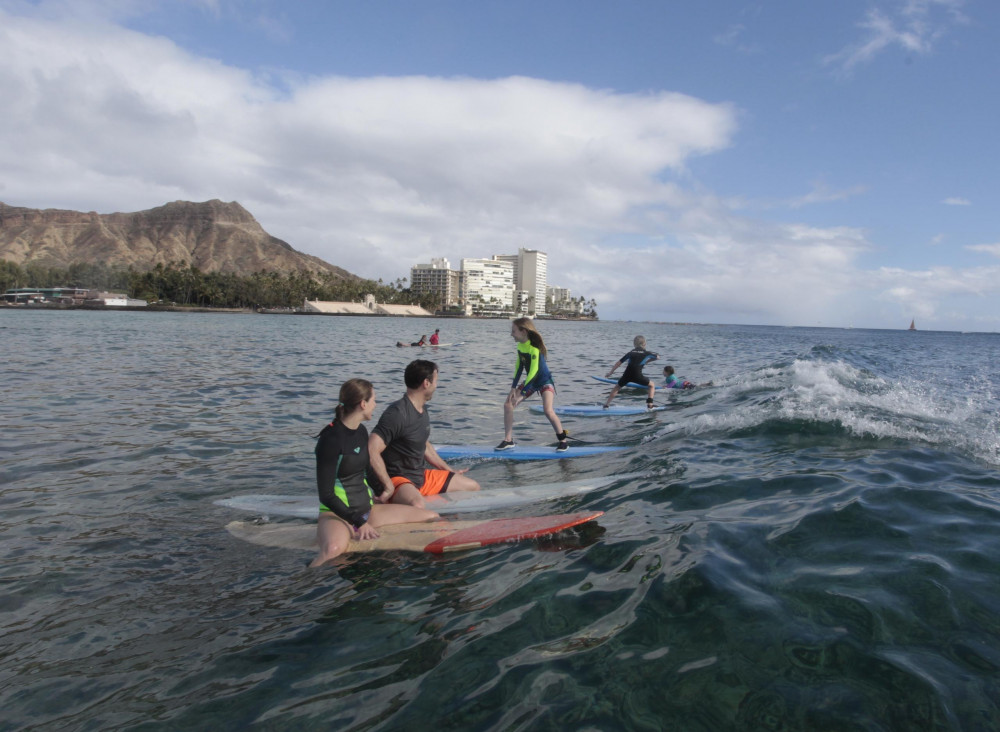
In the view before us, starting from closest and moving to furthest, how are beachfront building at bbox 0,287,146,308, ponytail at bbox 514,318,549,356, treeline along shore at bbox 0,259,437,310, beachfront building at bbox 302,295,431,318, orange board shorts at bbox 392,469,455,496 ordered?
orange board shorts at bbox 392,469,455,496 < ponytail at bbox 514,318,549,356 < beachfront building at bbox 0,287,146,308 < treeline along shore at bbox 0,259,437,310 < beachfront building at bbox 302,295,431,318

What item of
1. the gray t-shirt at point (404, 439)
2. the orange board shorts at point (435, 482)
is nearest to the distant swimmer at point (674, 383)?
the orange board shorts at point (435, 482)

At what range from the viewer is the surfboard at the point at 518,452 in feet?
31.8

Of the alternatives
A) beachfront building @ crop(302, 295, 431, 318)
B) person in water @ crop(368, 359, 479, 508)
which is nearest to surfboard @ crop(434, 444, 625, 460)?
person in water @ crop(368, 359, 479, 508)

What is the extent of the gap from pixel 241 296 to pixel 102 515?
16508cm

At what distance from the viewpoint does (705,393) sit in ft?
57.9

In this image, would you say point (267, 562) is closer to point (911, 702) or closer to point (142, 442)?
point (911, 702)

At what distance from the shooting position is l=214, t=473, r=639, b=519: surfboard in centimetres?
669

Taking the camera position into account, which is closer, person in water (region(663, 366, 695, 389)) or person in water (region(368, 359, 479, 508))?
person in water (region(368, 359, 479, 508))

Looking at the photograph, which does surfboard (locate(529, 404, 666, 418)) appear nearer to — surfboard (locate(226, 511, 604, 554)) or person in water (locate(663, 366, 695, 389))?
person in water (locate(663, 366, 695, 389))

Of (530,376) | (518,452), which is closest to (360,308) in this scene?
(530,376)

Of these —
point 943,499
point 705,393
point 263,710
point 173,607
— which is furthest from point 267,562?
point 705,393

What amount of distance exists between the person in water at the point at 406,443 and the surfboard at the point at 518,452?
2.73 m

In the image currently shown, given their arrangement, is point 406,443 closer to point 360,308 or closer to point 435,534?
point 435,534

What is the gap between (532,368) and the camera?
34.7ft
